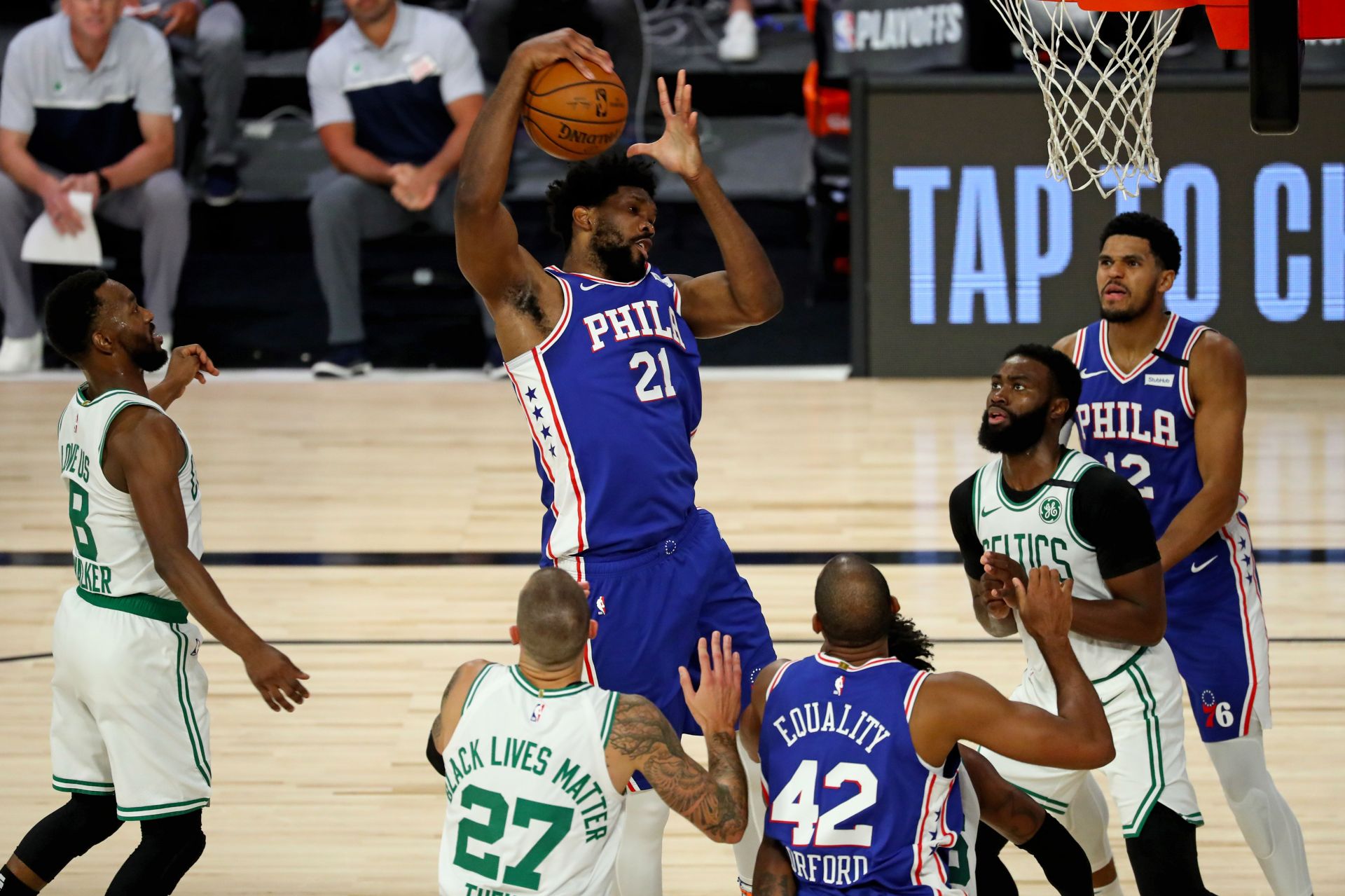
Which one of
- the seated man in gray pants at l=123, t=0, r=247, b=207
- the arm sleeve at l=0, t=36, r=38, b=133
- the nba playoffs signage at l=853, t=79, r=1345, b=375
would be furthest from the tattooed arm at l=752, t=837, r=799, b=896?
the seated man in gray pants at l=123, t=0, r=247, b=207

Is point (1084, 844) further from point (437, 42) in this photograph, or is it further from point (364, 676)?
point (437, 42)

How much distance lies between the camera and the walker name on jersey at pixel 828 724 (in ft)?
10.4

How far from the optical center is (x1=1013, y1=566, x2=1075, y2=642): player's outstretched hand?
11.0 feet

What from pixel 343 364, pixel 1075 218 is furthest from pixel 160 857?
pixel 1075 218

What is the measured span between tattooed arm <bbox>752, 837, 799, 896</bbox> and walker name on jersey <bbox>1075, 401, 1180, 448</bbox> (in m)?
1.50

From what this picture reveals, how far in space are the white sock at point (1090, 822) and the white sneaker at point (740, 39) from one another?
10.4 meters

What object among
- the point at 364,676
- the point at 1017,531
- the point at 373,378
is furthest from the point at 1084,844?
the point at 373,378

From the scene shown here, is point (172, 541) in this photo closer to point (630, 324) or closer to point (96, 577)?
point (96, 577)

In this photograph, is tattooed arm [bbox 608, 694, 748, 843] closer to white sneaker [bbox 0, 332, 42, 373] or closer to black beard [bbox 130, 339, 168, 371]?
black beard [bbox 130, 339, 168, 371]

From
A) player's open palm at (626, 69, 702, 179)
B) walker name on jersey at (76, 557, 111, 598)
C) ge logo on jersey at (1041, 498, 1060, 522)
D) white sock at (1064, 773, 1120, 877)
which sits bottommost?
white sock at (1064, 773, 1120, 877)

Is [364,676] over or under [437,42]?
under

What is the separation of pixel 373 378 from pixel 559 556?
23.1 ft

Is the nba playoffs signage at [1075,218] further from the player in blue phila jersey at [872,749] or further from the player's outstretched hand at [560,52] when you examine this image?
the player in blue phila jersey at [872,749]

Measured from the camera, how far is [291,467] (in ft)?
28.6
